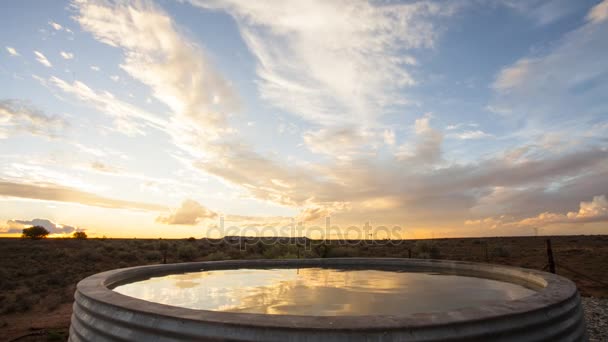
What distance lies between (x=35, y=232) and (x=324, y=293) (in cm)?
5837

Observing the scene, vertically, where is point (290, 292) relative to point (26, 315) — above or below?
above

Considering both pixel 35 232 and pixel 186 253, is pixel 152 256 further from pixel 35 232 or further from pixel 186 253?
pixel 35 232

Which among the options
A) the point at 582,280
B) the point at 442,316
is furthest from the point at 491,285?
the point at 582,280

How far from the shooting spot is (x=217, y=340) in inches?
150

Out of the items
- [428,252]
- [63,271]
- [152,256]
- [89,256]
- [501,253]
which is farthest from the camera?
[501,253]

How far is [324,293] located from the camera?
762 centimetres

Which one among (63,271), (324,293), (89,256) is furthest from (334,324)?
(89,256)

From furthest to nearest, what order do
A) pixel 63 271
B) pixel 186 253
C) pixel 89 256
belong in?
pixel 186 253, pixel 89 256, pixel 63 271

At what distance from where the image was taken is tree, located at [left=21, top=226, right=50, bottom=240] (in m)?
50.6

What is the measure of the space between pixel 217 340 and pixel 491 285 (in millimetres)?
7208

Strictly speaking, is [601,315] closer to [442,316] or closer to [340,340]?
[442,316]

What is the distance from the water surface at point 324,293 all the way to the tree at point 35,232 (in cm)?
5292

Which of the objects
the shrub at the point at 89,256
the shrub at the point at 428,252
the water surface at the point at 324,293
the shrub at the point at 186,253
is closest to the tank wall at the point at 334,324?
the water surface at the point at 324,293

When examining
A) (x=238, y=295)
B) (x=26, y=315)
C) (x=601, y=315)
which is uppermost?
(x=238, y=295)
